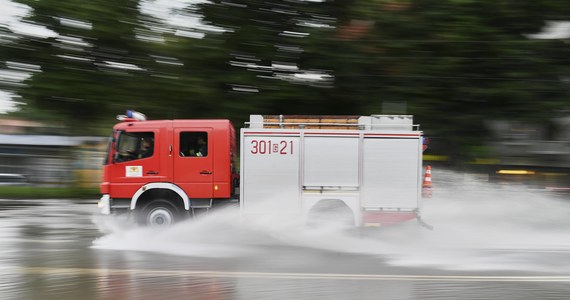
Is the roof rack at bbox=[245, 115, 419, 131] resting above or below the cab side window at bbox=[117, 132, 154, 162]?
above

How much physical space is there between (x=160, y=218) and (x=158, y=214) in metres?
0.08

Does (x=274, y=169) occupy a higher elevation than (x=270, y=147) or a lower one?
lower

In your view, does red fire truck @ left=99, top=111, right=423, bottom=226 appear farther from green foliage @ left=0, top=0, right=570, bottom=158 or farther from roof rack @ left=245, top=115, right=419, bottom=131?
green foliage @ left=0, top=0, right=570, bottom=158

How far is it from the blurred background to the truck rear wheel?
5583mm

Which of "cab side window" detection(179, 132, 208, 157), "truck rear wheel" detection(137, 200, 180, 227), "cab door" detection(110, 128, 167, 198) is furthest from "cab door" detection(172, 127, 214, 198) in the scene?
"truck rear wheel" detection(137, 200, 180, 227)

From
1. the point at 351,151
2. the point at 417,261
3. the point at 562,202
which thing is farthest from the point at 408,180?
the point at 562,202

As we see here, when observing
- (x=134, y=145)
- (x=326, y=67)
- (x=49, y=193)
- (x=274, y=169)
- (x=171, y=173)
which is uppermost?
(x=326, y=67)

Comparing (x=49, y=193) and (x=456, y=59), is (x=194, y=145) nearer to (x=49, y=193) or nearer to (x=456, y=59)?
(x=456, y=59)

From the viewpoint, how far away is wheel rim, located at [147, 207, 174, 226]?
9.77 metres

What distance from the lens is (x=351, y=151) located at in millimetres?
9609

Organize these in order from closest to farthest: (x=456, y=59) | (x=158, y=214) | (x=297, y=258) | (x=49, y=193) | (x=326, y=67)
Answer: (x=297, y=258), (x=158, y=214), (x=456, y=59), (x=326, y=67), (x=49, y=193)

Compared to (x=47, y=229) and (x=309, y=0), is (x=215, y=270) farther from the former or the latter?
(x=309, y=0)

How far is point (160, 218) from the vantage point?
385 inches

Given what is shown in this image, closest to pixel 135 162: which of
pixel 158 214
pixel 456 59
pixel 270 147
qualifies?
pixel 158 214
